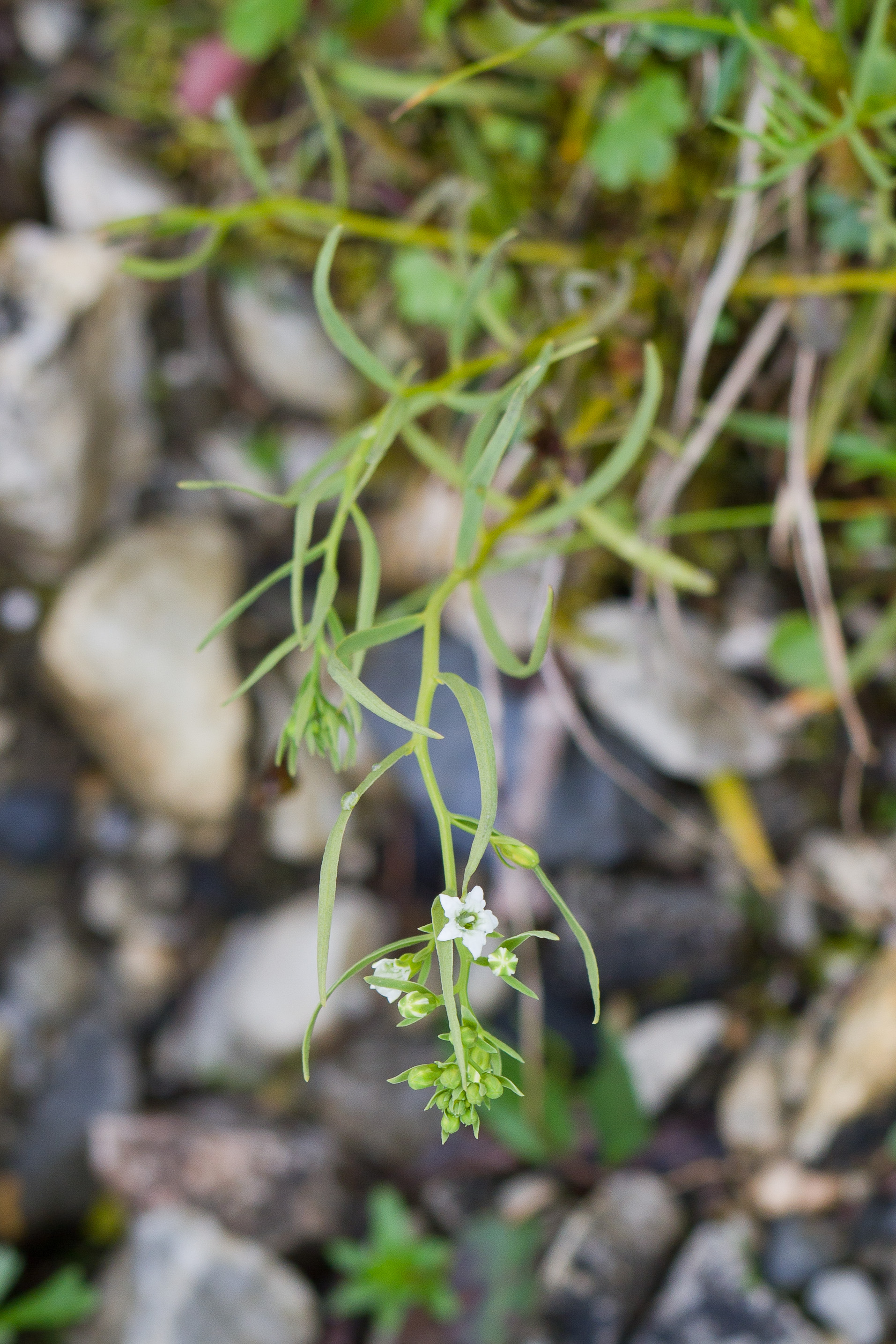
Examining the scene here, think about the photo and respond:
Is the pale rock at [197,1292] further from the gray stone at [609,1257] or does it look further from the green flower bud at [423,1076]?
the green flower bud at [423,1076]

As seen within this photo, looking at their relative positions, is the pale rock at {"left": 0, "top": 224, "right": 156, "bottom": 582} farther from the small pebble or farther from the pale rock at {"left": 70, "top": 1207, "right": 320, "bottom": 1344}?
the pale rock at {"left": 70, "top": 1207, "right": 320, "bottom": 1344}

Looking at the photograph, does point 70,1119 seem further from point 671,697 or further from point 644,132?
point 644,132

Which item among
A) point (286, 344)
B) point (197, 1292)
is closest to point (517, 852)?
point (286, 344)

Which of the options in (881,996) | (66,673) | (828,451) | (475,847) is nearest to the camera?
(475,847)

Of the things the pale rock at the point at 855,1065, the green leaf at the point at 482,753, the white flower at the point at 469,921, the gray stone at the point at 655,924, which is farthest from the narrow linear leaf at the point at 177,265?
the pale rock at the point at 855,1065

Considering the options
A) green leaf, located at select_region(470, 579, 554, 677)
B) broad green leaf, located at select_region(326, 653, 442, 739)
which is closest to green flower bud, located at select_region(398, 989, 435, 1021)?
broad green leaf, located at select_region(326, 653, 442, 739)

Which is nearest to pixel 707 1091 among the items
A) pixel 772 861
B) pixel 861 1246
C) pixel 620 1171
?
pixel 620 1171

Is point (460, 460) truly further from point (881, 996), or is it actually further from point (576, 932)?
point (881, 996)
